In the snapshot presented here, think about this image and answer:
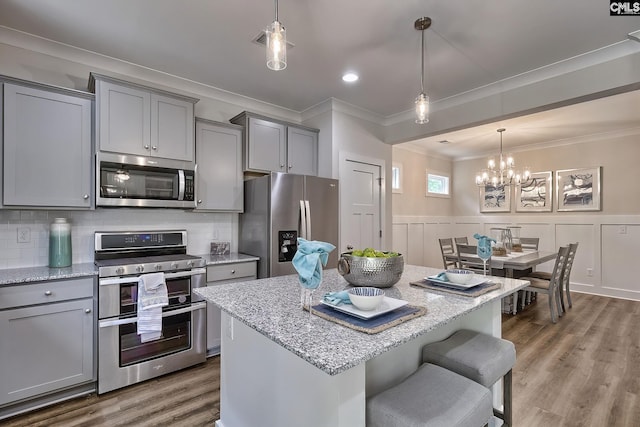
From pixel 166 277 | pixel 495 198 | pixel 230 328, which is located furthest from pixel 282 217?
pixel 495 198

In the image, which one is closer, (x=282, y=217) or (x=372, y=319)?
(x=372, y=319)

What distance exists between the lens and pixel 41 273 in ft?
7.48

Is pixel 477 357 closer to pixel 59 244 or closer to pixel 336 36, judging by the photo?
pixel 336 36

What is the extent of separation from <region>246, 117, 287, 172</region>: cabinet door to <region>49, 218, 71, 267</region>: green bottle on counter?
166 centimetres

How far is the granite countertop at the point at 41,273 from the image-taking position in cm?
210

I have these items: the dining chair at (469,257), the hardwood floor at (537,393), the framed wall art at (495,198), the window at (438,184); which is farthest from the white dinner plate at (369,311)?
the framed wall art at (495,198)

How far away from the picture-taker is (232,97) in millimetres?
3639

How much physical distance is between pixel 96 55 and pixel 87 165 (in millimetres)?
1010

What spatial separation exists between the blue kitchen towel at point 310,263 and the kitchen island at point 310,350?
0.15 metres

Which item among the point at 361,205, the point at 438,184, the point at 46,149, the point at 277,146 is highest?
the point at 277,146

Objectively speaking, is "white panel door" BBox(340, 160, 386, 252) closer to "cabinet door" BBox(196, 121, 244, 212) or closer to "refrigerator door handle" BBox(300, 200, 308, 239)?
"refrigerator door handle" BBox(300, 200, 308, 239)

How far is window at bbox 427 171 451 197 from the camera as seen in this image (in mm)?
6792

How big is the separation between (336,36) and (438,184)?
5.27 metres

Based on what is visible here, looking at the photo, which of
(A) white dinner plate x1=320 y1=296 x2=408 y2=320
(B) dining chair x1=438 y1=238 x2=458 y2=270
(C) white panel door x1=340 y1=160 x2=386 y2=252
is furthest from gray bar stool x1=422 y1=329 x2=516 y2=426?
(B) dining chair x1=438 y1=238 x2=458 y2=270
